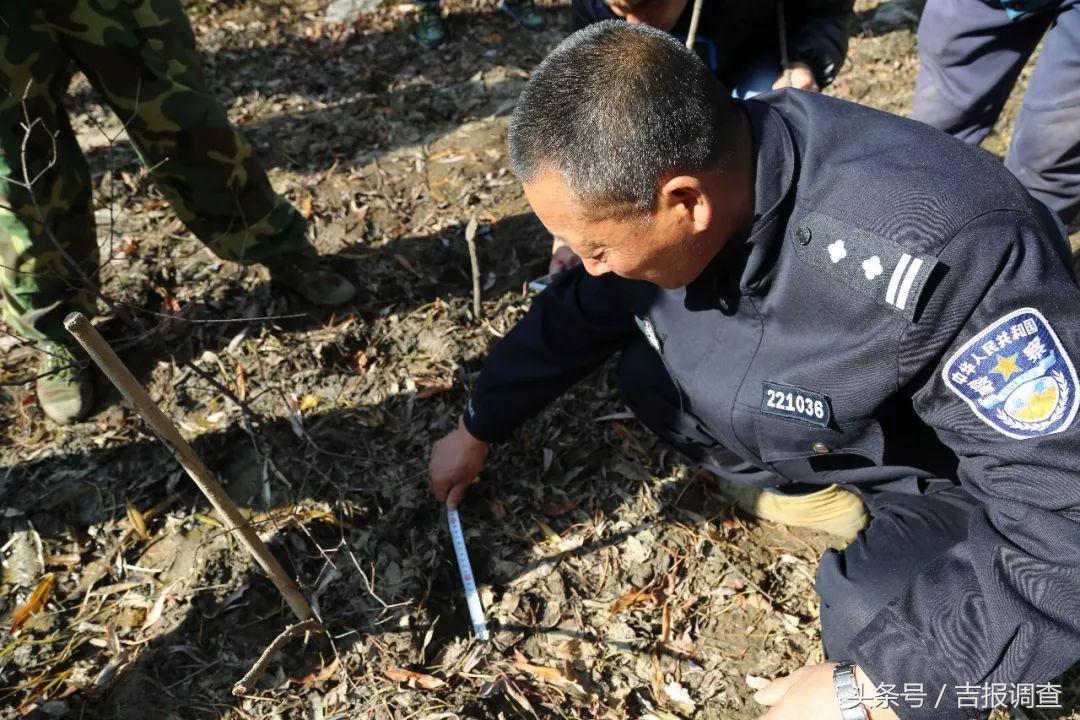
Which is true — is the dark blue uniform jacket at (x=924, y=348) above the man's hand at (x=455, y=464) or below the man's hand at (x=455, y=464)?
above

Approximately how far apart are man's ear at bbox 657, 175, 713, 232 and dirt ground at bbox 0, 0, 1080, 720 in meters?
1.36

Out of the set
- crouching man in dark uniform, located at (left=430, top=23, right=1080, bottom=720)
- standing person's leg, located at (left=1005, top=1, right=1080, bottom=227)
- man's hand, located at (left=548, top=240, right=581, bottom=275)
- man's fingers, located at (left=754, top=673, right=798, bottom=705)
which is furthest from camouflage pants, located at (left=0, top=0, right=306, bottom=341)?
standing person's leg, located at (left=1005, top=1, right=1080, bottom=227)

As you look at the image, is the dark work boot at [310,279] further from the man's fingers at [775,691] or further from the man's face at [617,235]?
the man's fingers at [775,691]

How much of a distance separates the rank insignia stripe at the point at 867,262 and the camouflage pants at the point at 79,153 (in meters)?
2.12

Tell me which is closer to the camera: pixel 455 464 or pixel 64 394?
pixel 455 464

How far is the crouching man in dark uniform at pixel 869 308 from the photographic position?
5.10 feet

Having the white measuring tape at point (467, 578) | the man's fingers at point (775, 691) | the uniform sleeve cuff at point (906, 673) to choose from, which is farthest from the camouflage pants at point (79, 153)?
the uniform sleeve cuff at point (906, 673)

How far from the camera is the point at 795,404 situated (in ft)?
6.46

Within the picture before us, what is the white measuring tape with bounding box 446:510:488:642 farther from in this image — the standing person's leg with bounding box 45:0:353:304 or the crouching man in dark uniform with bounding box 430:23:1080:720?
the standing person's leg with bounding box 45:0:353:304

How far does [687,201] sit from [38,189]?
7.86ft

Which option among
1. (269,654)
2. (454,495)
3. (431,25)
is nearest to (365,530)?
(454,495)

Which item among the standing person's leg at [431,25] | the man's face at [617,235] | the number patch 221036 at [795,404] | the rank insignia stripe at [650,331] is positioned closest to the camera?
the man's face at [617,235]

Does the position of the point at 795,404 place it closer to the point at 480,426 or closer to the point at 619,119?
the point at 619,119

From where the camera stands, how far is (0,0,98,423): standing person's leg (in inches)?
95.7
